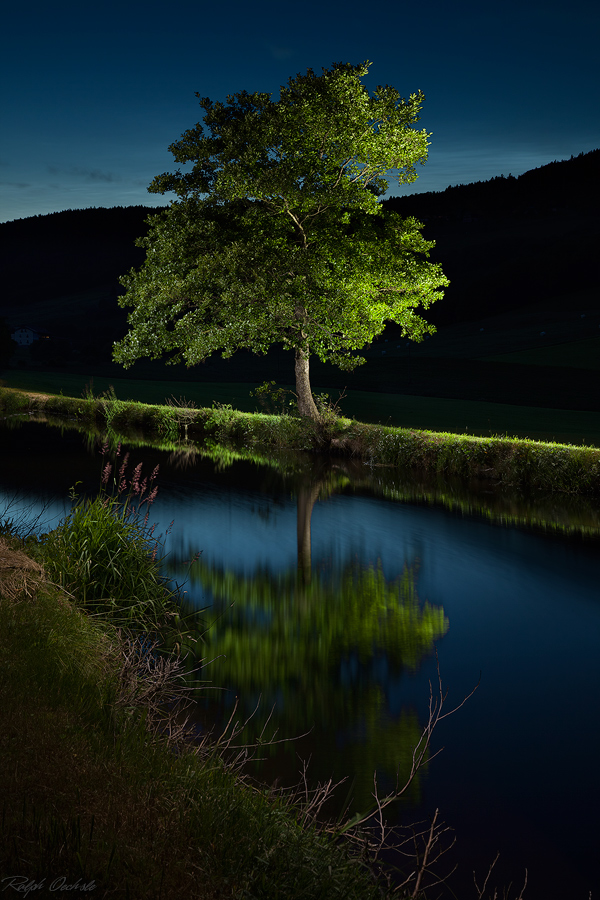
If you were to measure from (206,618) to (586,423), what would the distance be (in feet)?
94.1

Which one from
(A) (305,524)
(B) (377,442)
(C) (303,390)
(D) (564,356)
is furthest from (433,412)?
(D) (564,356)

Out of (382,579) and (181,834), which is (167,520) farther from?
(181,834)

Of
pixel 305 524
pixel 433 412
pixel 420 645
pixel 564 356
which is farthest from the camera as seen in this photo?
pixel 564 356

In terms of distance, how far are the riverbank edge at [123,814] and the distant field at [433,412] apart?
2016 centimetres

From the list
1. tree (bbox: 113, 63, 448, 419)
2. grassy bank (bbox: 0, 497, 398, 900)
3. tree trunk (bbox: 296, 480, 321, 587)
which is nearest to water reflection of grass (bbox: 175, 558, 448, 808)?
tree trunk (bbox: 296, 480, 321, 587)

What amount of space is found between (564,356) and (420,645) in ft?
233

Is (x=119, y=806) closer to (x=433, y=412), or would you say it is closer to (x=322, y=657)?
(x=322, y=657)

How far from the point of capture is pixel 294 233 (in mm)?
26453

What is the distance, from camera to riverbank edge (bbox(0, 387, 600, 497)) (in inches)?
717

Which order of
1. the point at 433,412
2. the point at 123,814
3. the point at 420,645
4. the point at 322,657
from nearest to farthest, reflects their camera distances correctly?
the point at 123,814 < the point at 322,657 < the point at 420,645 < the point at 433,412

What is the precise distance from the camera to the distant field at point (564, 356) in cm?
6931

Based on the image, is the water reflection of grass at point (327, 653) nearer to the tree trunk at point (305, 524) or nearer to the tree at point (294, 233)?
the tree trunk at point (305, 524)

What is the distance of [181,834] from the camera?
3.55 meters

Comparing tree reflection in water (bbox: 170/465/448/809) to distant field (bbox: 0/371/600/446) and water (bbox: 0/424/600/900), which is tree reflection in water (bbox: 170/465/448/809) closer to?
water (bbox: 0/424/600/900)
